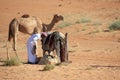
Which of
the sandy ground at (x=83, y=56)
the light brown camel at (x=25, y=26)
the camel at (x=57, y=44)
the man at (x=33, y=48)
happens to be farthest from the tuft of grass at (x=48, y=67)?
the light brown camel at (x=25, y=26)

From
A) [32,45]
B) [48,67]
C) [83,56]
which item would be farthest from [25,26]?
[48,67]

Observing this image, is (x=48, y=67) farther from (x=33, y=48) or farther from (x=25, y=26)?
(x=25, y=26)

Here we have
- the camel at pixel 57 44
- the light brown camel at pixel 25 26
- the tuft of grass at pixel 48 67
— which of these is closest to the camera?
the tuft of grass at pixel 48 67

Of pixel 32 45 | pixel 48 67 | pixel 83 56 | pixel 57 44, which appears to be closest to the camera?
pixel 48 67

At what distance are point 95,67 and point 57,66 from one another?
142cm

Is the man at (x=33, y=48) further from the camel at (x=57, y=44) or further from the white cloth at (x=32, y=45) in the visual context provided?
the camel at (x=57, y=44)

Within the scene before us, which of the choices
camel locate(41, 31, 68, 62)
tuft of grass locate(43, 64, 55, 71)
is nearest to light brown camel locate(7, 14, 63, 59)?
camel locate(41, 31, 68, 62)

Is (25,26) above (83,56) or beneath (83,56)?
above

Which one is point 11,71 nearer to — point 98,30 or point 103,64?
point 103,64

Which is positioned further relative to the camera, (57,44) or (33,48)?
(33,48)

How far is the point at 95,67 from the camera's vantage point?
1440 cm

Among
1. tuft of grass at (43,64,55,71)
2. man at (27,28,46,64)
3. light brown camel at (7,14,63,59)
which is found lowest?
tuft of grass at (43,64,55,71)

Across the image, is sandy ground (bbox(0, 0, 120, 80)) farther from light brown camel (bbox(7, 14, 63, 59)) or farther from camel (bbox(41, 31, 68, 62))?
light brown camel (bbox(7, 14, 63, 59))

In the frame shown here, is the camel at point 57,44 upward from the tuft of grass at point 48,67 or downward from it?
upward
